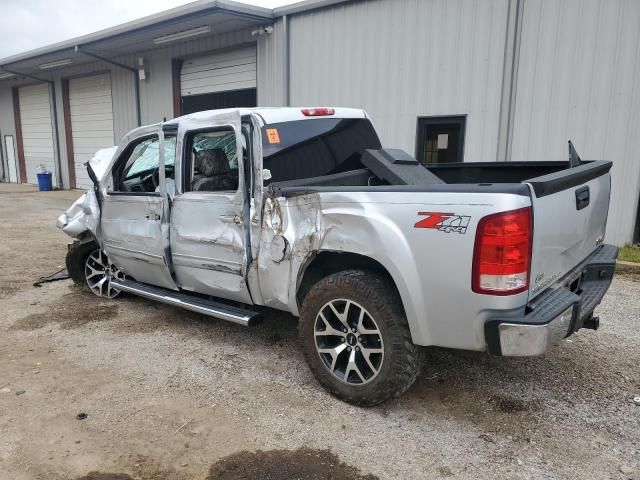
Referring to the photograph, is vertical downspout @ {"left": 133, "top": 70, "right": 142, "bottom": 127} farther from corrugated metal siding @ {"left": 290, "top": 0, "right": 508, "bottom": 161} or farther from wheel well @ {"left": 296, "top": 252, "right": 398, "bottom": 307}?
wheel well @ {"left": 296, "top": 252, "right": 398, "bottom": 307}

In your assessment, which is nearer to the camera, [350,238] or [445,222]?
[445,222]

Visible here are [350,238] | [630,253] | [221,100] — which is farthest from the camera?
[221,100]

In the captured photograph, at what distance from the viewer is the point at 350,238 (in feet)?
10.2

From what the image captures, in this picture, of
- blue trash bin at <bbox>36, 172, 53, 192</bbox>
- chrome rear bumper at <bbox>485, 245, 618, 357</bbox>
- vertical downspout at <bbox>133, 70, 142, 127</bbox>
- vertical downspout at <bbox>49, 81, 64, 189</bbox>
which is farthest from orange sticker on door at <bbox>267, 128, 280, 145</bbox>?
blue trash bin at <bbox>36, 172, 53, 192</bbox>

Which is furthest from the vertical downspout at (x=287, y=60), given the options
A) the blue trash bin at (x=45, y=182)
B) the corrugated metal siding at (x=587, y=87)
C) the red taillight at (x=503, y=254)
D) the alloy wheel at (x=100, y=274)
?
the blue trash bin at (x=45, y=182)

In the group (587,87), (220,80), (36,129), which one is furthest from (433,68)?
(36,129)

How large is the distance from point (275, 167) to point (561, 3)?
19.5 feet

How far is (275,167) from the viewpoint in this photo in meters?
3.77

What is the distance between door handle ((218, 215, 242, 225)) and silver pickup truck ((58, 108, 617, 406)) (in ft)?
0.05

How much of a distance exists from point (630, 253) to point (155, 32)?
10.9 m

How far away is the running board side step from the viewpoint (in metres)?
3.88

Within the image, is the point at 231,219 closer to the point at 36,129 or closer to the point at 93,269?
the point at 93,269

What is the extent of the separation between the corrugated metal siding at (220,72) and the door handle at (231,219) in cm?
850

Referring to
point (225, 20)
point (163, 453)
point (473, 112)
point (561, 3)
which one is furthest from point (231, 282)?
point (225, 20)
